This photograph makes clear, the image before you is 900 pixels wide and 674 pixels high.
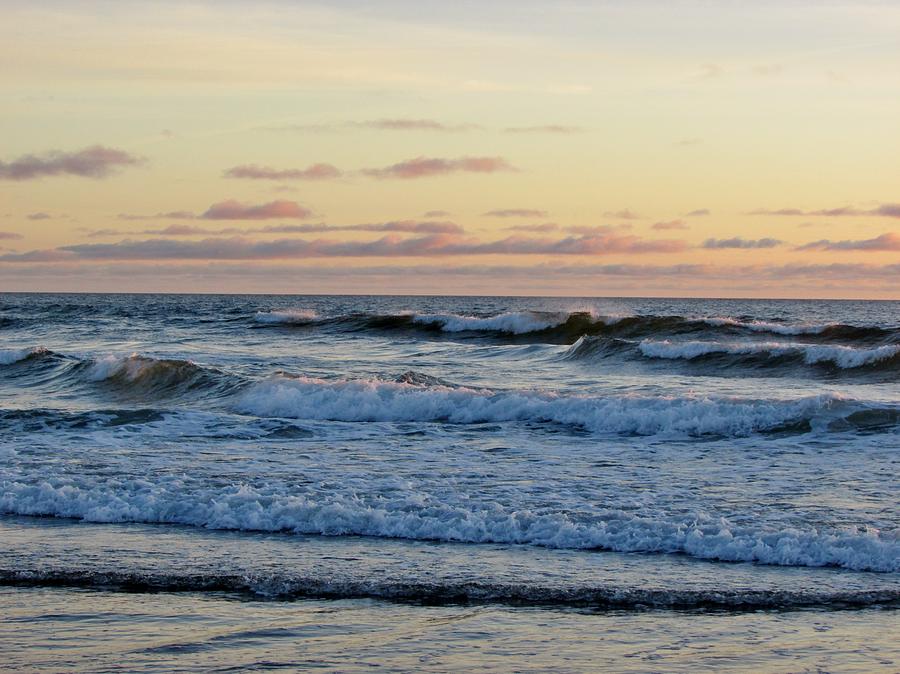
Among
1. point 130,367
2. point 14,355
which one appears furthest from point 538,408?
point 14,355

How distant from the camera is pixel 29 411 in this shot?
18.9m

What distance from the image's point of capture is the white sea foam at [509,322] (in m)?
48.2

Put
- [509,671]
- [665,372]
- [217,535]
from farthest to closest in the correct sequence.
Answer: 1. [665,372]
2. [217,535]
3. [509,671]

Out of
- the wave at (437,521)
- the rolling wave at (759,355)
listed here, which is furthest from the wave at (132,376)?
the rolling wave at (759,355)

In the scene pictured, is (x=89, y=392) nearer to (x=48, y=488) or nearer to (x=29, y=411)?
(x=29, y=411)

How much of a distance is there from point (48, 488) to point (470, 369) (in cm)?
1876

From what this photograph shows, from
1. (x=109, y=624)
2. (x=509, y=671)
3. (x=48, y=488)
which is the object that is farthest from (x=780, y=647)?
(x=48, y=488)

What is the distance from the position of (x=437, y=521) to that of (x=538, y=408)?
894 cm

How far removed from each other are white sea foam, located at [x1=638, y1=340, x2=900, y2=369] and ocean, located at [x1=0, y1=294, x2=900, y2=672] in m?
7.46

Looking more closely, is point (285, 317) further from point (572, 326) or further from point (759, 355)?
point (759, 355)

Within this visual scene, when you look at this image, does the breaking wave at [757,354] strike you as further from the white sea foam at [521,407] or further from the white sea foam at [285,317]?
the white sea foam at [285,317]

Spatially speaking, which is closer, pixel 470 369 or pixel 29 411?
pixel 29 411

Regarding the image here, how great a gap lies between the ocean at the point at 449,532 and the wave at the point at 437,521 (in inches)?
1.2

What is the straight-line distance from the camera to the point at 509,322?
48.8 m
